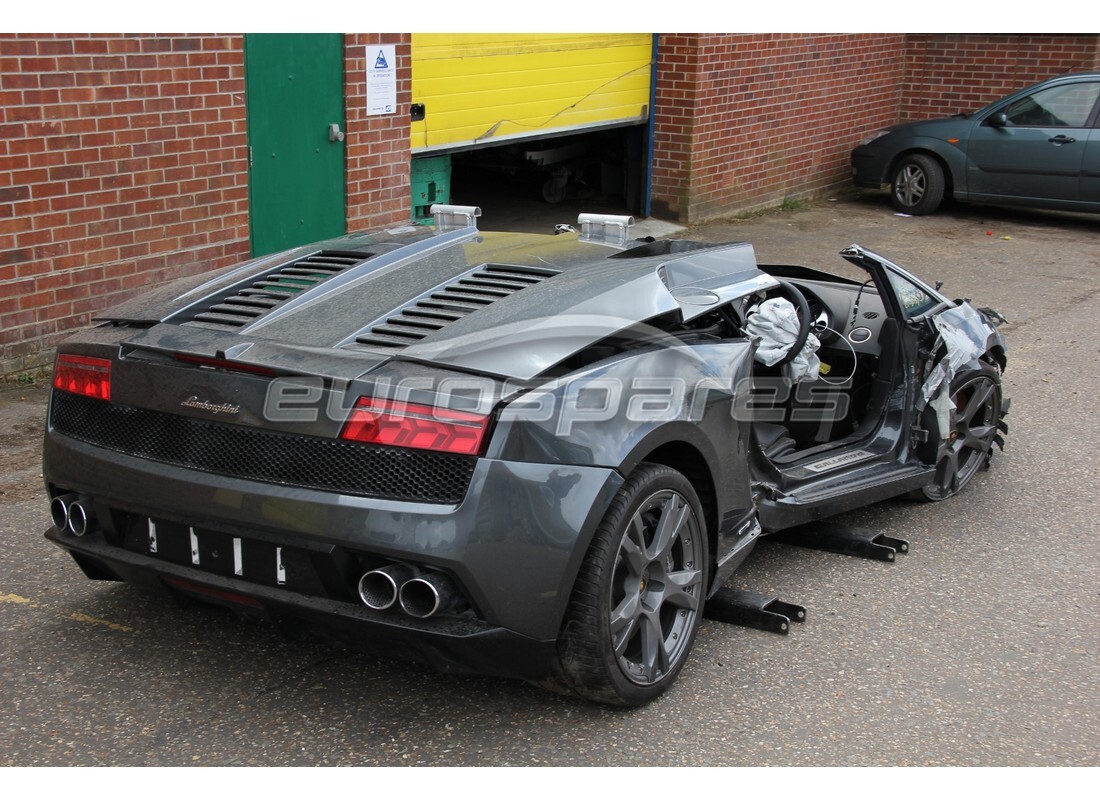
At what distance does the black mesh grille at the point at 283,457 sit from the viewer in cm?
323

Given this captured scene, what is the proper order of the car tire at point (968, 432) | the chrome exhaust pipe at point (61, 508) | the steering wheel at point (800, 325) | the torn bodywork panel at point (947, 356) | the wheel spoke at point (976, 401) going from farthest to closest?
the wheel spoke at point (976, 401), the car tire at point (968, 432), the torn bodywork panel at point (947, 356), the steering wheel at point (800, 325), the chrome exhaust pipe at point (61, 508)

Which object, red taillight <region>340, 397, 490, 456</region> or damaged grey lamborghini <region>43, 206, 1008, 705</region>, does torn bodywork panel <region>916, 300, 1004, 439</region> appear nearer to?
damaged grey lamborghini <region>43, 206, 1008, 705</region>

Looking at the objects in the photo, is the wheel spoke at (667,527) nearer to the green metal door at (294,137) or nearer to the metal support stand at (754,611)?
the metal support stand at (754,611)

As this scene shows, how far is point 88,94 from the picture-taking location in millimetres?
6871

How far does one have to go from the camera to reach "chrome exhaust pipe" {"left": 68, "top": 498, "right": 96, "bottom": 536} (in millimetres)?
3645

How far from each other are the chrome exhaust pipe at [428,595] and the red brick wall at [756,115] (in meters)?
9.27

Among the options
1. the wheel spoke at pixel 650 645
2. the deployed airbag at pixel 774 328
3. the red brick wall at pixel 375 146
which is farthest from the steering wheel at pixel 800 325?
the red brick wall at pixel 375 146

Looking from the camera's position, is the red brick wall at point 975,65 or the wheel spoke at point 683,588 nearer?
the wheel spoke at point 683,588

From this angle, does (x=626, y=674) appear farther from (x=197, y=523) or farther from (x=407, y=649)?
(x=197, y=523)

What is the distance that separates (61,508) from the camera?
12.2 ft

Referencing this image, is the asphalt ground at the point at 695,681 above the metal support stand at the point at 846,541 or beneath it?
beneath

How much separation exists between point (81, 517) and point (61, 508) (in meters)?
0.10

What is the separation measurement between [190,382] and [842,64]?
1215 cm

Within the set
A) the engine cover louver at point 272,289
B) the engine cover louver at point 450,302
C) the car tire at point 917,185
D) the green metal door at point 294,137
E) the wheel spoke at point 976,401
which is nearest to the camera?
the engine cover louver at point 450,302
